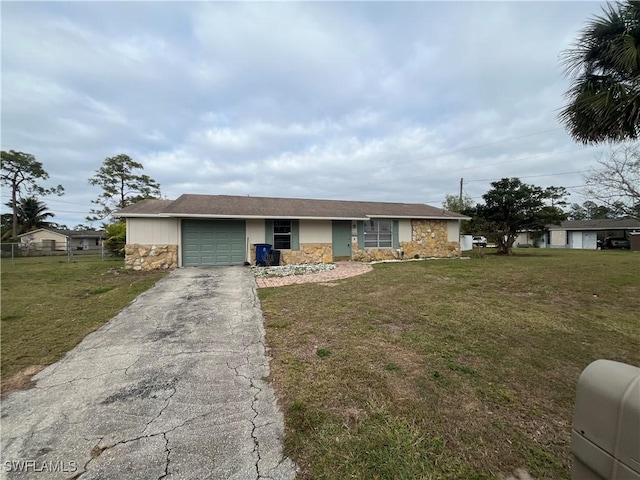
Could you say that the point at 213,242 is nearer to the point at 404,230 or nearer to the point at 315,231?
the point at 315,231

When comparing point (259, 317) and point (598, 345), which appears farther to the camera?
point (259, 317)

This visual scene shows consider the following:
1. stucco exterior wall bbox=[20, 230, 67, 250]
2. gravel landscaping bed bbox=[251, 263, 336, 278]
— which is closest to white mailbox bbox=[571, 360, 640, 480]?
gravel landscaping bed bbox=[251, 263, 336, 278]

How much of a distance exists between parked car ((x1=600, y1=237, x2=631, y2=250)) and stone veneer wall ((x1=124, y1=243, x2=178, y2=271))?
121ft

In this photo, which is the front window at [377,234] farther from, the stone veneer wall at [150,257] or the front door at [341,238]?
the stone veneer wall at [150,257]

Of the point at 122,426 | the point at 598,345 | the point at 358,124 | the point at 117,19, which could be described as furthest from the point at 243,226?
the point at 598,345

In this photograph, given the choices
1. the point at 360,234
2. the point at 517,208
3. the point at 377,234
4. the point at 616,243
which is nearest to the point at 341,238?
the point at 360,234

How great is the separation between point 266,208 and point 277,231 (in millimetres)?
1395

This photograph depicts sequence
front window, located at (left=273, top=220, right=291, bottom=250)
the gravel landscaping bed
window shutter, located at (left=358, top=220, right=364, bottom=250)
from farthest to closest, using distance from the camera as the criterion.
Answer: window shutter, located at (left=358, top=220, right=364, bottom=250)
front window, located at (left=273, top=220, right=291, bottom=250)
the gravel landscaping bed

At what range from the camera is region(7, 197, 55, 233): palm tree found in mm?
37125

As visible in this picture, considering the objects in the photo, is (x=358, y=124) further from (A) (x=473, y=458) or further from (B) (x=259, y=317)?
(A) (x=473, y=458)

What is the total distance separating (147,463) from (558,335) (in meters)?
5.68

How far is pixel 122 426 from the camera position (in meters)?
2.56

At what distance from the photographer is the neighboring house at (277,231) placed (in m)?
12.2

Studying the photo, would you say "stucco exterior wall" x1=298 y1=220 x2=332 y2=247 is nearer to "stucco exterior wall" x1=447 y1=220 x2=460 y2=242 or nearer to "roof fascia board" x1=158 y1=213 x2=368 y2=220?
"roof fascia board" x1=158 y1=213 x2=368 y2=220
